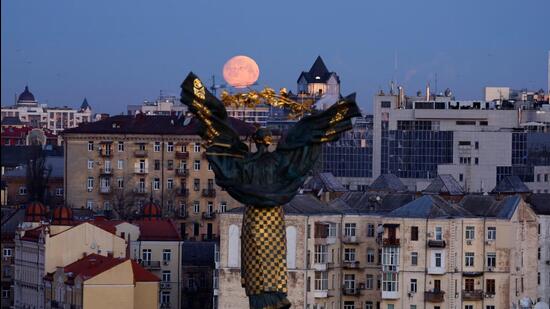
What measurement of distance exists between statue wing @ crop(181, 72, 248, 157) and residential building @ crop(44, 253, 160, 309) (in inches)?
1770

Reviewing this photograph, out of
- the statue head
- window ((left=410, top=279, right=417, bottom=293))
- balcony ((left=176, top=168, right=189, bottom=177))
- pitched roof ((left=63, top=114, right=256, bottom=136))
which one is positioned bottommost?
window ((left=410, top=279, right=417, bottom=293))

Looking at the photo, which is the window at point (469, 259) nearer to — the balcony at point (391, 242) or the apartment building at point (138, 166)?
the balcony at point (391, 242)

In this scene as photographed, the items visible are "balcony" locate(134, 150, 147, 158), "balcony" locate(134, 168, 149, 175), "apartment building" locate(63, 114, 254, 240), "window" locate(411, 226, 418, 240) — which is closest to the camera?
"window" locate(411, 226, 418, 240)

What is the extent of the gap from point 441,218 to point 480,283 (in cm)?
209

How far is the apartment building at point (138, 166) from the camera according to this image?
112 metres

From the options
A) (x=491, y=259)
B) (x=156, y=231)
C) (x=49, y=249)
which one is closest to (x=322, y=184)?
(x=156, y=231)

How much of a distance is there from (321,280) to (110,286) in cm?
608

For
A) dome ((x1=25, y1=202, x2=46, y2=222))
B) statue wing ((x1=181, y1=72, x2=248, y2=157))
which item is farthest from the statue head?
dome ((x1=25, y1=202, x2=46, y2=222))

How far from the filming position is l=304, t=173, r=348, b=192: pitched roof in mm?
89600

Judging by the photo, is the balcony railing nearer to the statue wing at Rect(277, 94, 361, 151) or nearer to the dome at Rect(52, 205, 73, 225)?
the dome at Rect(52, 205, 73, 225)

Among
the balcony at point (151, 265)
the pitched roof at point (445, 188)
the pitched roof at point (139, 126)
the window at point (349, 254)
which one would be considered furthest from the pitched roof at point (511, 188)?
the pitched roof at point (139, 126)

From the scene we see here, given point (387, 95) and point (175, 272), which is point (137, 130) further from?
point (175, 272)

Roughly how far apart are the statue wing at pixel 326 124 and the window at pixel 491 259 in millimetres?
46845

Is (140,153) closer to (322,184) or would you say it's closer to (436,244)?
(322,184)
